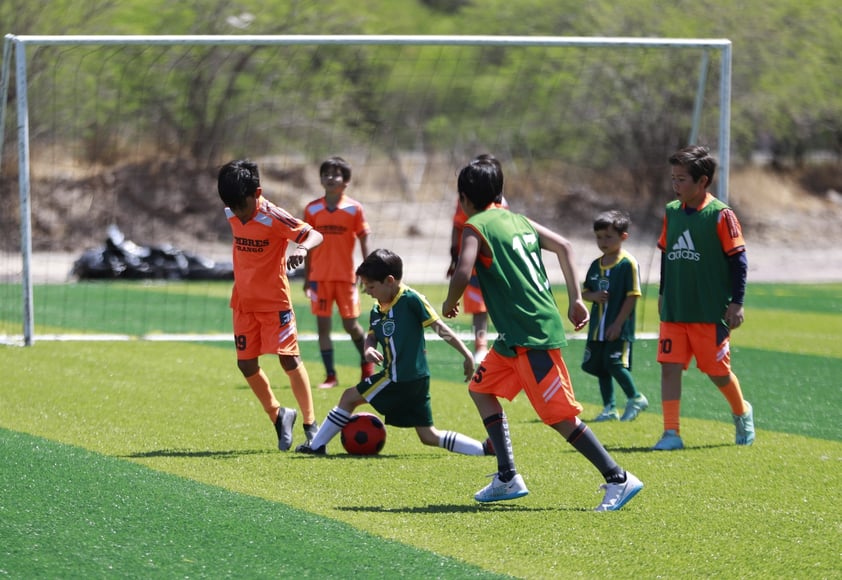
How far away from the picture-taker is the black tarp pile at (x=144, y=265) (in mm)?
24375

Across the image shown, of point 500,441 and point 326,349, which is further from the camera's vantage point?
point 326,349

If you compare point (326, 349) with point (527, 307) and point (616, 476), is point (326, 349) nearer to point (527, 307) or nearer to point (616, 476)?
→ point (527, 307)

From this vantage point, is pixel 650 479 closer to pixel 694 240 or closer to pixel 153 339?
pixel 694 240

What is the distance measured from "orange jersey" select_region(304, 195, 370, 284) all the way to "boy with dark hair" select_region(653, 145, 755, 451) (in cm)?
336

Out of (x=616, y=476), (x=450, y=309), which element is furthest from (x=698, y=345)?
(x=450, y=309)

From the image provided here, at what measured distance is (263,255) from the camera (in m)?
7.93

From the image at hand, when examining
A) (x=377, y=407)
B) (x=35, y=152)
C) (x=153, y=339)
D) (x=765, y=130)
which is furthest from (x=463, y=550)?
(x=765, y=130)

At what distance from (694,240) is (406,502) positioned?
2.70 m

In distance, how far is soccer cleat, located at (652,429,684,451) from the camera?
26.8 feet

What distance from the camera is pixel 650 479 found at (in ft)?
23.7

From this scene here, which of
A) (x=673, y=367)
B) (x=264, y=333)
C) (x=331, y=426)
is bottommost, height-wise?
(x=331, y=426)

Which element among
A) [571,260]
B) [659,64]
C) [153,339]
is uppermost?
[659,64]

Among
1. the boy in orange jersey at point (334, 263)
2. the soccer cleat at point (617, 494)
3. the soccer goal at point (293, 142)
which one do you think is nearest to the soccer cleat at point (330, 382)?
the boy in orange jersey at point (334, 263)

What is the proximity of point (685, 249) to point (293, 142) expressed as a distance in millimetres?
24936
